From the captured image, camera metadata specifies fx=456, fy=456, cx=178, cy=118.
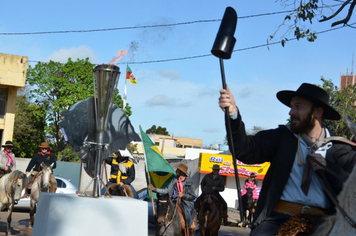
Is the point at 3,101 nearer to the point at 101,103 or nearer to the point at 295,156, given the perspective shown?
the point at 101,103

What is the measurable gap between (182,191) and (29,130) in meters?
28.8

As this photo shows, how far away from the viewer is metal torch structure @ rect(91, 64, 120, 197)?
536 centimetres

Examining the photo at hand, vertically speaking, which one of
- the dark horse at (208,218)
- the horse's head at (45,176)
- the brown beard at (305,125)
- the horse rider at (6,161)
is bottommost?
the dark horse at (208,218)

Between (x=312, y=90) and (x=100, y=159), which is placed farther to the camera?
(x=100, y=159)

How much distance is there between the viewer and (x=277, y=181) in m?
3.39

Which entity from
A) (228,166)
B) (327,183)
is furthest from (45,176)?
(228,166)

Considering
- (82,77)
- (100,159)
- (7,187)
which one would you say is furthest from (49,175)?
(82,77)

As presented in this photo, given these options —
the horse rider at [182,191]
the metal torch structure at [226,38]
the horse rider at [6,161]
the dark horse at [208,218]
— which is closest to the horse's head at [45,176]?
the horse rider at [6,161]

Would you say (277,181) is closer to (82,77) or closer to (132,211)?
(132,211)

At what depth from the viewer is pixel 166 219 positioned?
10.0m

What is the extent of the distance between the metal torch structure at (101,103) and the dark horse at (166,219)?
4.61 metres

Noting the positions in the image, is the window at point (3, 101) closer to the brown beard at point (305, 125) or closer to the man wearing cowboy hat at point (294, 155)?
the man wearing cowboy hat at point (294, 155)

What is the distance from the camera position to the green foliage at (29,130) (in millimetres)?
37750

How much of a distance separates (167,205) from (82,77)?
2669 centimetres
